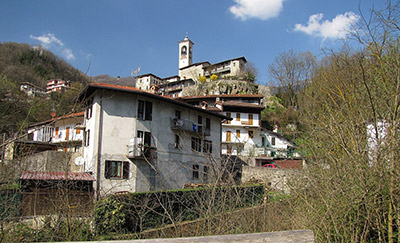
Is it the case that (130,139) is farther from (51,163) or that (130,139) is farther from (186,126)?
(51,163)

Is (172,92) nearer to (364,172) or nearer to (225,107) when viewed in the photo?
(225,107)

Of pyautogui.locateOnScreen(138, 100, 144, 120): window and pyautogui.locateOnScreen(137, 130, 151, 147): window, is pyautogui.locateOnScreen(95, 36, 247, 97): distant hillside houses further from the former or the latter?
pyautogui.locateOnScreen(137, 130, 151, 147): window

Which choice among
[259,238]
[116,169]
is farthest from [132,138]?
[259,238]

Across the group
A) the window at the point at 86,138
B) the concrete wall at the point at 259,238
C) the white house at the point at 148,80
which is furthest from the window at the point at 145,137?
the white house at the point at 148,80

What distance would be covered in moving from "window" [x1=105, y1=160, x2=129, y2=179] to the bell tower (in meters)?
63.2

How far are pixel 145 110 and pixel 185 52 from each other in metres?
64.7

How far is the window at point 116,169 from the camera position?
66.9 ft

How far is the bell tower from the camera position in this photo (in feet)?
272

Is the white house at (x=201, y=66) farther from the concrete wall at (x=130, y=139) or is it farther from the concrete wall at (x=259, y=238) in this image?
the concrete wall at (x=259, y=238)

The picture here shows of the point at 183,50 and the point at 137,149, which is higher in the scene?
the point at 183,50

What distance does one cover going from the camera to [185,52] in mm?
84562

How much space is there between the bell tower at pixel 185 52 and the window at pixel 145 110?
6007cm

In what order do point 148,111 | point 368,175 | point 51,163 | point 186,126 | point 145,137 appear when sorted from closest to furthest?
1. point 368,175
2. point 51,163
3. point 145,137
4. point 148,111
5. point 186,126

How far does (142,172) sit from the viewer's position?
21.5m
